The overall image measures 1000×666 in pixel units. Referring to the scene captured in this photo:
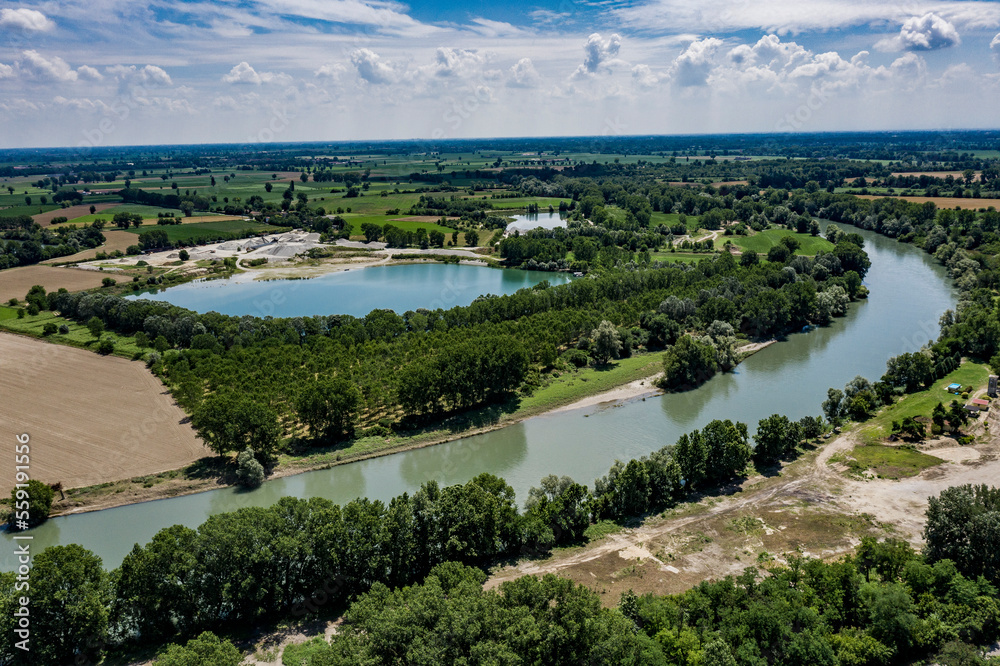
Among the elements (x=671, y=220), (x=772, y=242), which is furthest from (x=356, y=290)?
(x=671, y=220)

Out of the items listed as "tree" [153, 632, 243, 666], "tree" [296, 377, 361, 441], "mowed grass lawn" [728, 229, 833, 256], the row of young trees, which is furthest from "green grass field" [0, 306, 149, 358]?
"mowed grass lawn" [728, 229, 833, 256]

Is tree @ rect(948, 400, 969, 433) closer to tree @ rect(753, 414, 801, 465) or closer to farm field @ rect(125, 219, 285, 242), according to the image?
tree @ rect(753, 414, 801, 465)

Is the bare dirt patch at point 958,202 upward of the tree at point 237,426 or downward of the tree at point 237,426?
upward

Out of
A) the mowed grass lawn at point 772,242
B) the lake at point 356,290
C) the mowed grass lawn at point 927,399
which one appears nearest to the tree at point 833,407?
the mowed grass lawn at point 927,399

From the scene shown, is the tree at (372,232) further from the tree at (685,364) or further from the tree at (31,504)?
the tree at (31,504)

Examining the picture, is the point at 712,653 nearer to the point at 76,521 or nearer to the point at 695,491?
the point at 695,491

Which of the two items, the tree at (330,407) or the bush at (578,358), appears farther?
the bush at (578,358)
